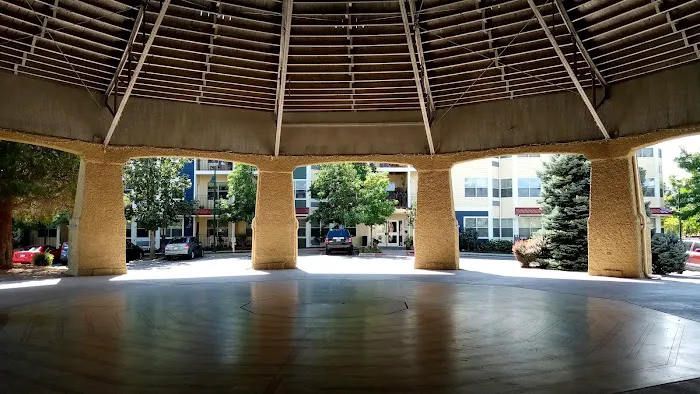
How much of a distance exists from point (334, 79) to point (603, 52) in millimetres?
7552

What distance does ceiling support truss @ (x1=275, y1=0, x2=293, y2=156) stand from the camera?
1285cm

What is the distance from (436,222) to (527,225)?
19.2m

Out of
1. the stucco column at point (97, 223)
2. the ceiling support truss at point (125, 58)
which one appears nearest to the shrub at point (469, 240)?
the stucco column at point (97, 223)

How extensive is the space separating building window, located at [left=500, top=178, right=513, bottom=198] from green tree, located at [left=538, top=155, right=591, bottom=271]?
15.1 m

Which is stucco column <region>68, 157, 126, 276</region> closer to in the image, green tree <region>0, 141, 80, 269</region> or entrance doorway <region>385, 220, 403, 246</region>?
green tree <region>0, 141, 80, 269</region>

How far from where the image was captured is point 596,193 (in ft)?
50.0

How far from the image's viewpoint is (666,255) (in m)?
16.3

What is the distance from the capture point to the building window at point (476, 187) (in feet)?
114

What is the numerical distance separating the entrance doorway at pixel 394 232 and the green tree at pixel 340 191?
30.0 ft

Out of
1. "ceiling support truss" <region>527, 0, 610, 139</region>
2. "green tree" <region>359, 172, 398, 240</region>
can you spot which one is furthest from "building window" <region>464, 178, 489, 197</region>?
"ceiling support truss" <region>527, 0, 610, 139</region>

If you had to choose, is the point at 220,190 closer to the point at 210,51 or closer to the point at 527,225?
the point at 527,225

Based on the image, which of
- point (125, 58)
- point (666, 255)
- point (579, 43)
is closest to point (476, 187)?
point (666, 255)

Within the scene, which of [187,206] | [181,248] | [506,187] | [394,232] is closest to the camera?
[181,248]

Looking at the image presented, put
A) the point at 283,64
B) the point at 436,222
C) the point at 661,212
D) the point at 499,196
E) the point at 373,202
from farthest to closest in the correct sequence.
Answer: the point at 499,196
the point at 661,212
the point at 373,202
the point at 436,222
the point at 283,64
